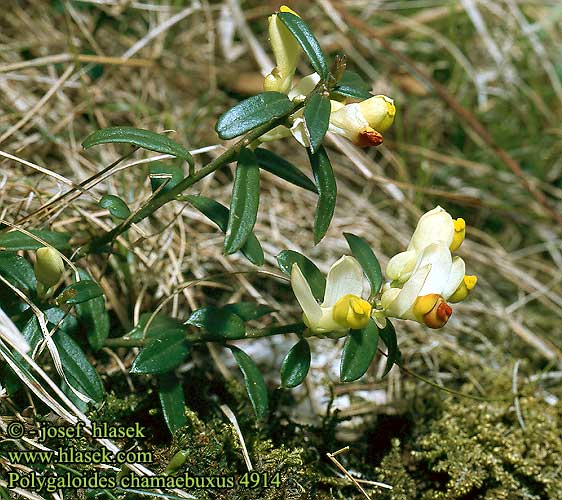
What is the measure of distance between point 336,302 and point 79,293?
49 cm

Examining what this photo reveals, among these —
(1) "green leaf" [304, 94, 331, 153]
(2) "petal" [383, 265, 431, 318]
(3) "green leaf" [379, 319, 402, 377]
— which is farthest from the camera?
(3) "green leaf" [379, 319, 402, 377]

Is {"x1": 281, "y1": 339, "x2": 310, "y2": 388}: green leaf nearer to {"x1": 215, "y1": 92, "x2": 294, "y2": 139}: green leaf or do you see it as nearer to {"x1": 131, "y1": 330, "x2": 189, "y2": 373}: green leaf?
{"x1": 131, "y1": 330, "x2": 189, "y2": 373}: green leaf

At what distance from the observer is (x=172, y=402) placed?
1376 millimetres

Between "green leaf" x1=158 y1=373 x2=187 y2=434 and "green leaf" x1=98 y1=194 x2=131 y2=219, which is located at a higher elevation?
"green leaf" x1=98 y1=194 x2=131 y2=219

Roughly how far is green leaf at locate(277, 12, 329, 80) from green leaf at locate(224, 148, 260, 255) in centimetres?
20

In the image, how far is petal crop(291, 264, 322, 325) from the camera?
1269 mm

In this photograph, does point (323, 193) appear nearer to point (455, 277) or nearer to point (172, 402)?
point (455, 277)

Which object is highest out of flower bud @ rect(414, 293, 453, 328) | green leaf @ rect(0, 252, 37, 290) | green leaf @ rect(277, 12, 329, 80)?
green leaf @ rect(277, 12, 329, 80)

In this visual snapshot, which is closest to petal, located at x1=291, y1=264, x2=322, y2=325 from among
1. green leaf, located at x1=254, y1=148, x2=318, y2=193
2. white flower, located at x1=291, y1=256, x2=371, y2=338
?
white flower, located at x1=291, y1=256, x2=371, y2=338

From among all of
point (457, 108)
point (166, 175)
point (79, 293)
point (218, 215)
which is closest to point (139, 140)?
point (166, 175)

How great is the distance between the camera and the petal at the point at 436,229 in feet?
4.44

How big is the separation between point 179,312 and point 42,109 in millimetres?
823

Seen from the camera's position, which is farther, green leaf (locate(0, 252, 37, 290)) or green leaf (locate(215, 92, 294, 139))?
green leaf (locate(0, 252, 37, 290))

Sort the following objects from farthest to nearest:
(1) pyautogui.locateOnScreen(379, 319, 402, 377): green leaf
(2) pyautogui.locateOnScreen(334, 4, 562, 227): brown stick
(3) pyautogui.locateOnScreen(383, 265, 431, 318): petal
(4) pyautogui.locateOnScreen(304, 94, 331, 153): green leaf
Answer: (2) pyautogui.locateOnScreen(334, 4, 562, 227): brown stick → (1) pyautogui.locateOnScreen(379, 319, 402, 377): green leaf → (3) pyautogui.locateOnScreen(383, 265, 431, 318): petal → (4) pyautogui.locateOnScreen(304, 94, 331, 153): green leaf
